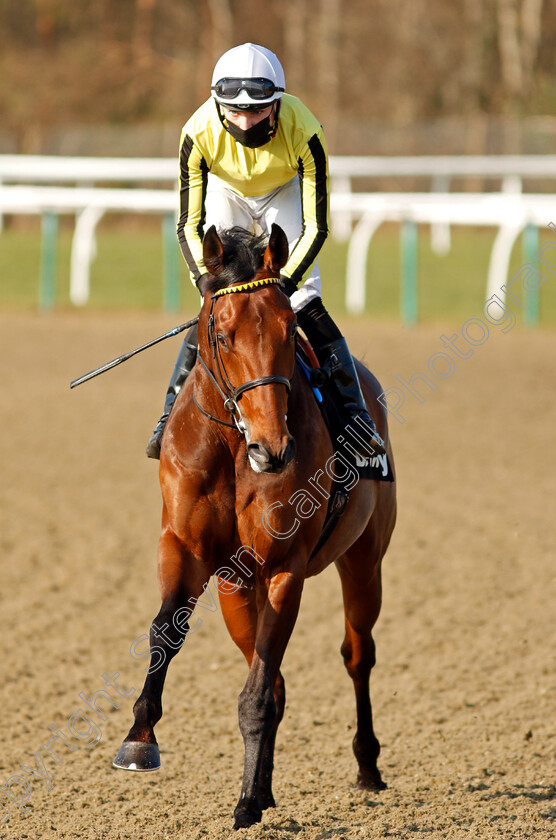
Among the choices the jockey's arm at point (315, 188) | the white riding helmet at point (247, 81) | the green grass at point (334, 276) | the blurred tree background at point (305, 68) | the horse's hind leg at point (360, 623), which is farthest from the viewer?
the blurred tree background at point (305, 68)

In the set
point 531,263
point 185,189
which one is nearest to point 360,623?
point 185,189

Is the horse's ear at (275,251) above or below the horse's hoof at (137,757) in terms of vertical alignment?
above

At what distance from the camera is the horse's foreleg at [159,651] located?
11.9ft

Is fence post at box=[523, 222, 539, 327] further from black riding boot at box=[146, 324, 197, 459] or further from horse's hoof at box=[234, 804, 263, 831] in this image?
horse's hoof at box=[234, 804, 263, 831]

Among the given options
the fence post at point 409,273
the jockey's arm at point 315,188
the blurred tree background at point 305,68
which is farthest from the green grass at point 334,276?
the jockey's arm at point 315,188

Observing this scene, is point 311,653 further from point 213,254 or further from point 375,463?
point 213,254

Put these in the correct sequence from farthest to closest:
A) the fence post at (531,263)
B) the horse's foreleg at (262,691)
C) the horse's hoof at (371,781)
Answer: the fence post at (531,263) < the horse's hoof at (371,781) < the horse's foreleg at (262,691)

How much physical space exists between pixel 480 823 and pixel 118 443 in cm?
648

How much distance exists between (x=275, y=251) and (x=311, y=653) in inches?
126

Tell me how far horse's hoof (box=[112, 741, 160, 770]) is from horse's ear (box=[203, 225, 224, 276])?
155cm

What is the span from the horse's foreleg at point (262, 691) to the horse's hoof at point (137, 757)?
30 centimetres

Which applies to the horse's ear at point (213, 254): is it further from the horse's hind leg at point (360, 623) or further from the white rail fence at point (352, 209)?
the white rail fence at point (352, 209)

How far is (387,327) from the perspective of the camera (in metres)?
14.2

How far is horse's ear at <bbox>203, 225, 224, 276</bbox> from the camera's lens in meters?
3.68
